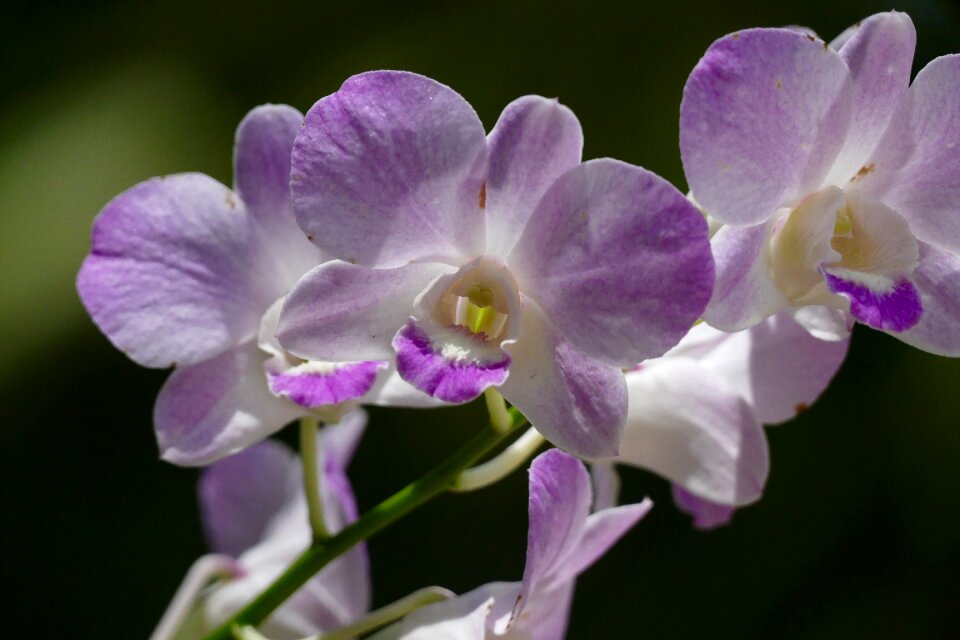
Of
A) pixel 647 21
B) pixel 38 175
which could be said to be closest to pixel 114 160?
pixel 38 175

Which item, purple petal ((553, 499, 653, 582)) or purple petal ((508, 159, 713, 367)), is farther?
purple petal ((553, 499, 653, 582))

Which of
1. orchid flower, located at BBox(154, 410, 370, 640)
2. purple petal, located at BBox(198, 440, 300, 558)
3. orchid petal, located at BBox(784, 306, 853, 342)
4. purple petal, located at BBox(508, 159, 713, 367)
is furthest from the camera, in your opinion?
purple petal, located at BBox(198, 440, 300, 558)

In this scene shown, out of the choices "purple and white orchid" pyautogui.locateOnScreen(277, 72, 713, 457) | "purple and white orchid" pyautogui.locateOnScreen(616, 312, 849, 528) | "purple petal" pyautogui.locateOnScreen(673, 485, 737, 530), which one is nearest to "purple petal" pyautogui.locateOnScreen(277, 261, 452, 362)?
"purple and white orchid" pyautogui.locateOnScreen(277, 72, 713, 457)

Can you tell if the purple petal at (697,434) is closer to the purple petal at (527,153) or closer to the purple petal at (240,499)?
the purple petal at (527,153)

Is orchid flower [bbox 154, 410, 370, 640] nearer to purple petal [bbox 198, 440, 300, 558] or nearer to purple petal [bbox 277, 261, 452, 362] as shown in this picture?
purple petal [bbox 198, 440, 300, 558]

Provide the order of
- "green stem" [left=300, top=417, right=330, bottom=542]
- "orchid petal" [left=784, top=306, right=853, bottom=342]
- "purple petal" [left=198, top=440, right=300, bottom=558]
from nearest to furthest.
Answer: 1. "orchid petal" [left=784, top=306, right=853, bottom=342]
2. "green stem" [left=300, top=417, right=330, bottom=542]
3. "purple petal" [left=198, top=440, right=300, bottom=558]

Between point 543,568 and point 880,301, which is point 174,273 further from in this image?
point 880,301

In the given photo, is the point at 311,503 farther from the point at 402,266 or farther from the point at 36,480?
the point at 36,480
